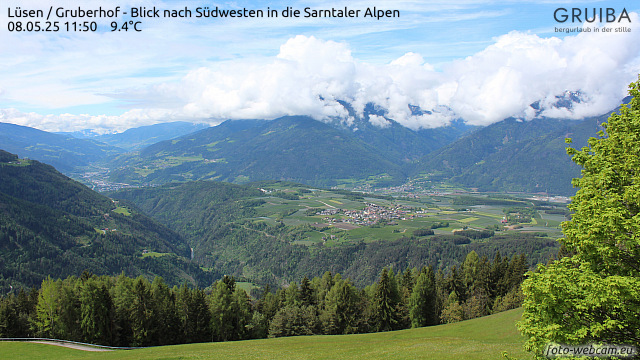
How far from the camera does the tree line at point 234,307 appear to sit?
5141 cm

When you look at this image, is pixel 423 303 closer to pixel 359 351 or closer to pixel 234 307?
pixel 234 307

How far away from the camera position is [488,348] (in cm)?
2933

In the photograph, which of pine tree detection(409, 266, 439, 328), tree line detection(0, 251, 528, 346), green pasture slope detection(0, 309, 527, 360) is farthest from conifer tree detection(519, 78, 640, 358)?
pine tree detection(409, 266, 439, 328)

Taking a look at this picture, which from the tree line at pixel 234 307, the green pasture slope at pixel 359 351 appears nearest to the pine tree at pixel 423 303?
the tree line at pixel 234 307

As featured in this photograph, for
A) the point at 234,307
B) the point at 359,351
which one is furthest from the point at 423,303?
the point at 359,351

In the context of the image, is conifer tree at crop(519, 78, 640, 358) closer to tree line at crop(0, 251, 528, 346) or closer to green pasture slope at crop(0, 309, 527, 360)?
green pasture slope at crop(0, 309, 527, 360)

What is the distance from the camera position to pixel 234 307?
59.2 metres

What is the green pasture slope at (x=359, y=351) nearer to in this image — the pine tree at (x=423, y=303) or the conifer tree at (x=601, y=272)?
the conifer tree at (x=601, y=272)

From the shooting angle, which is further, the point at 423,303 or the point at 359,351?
the point at 423,303

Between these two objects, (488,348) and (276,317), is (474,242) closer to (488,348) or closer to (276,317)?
(276,317)

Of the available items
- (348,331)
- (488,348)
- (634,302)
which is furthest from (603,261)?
(348,331)

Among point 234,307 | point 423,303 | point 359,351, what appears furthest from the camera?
point 423,303

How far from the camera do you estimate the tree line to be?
51.4 meters

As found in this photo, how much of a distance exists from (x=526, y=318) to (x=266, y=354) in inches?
1028
